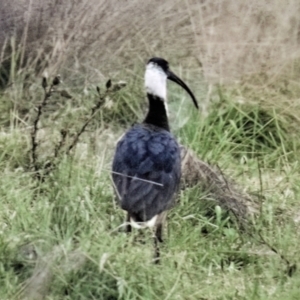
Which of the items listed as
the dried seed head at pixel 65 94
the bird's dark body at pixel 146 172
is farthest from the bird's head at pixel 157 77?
the dried seed head at pixel 65 94

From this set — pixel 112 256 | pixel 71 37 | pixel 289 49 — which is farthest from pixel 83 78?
pixel 112 256

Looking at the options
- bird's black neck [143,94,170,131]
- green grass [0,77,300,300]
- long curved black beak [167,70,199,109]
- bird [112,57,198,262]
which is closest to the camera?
green grass [0,77,300,300]

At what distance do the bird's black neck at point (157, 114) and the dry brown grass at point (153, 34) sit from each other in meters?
0.95

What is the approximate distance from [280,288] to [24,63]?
2786mm

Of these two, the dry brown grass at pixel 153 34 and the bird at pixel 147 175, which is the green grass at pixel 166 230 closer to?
the bird at pixel 147 175

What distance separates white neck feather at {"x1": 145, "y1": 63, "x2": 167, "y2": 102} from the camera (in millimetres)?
6266

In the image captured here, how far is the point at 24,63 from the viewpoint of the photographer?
7.21 meters

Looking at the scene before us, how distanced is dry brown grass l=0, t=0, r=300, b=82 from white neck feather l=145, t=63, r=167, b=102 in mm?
817

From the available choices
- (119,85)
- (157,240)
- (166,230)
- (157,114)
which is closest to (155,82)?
(157,114)

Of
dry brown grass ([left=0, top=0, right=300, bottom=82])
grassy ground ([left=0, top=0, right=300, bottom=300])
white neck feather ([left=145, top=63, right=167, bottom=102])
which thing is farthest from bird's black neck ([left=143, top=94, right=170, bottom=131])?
dry brown grass ([left=0, top=0, right=300, bottom=82])

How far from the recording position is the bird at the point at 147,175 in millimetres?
5414

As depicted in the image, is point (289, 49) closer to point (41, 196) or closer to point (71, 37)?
point (71, 37)

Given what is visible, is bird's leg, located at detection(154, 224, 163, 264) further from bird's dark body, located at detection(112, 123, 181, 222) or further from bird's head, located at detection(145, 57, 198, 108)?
bird's head, located at detection(145, 57, 198, 108)

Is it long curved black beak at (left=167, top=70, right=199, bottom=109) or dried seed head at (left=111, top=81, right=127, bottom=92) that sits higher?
dried seed head at (left=111, top=81, right=127, bottom=92)
